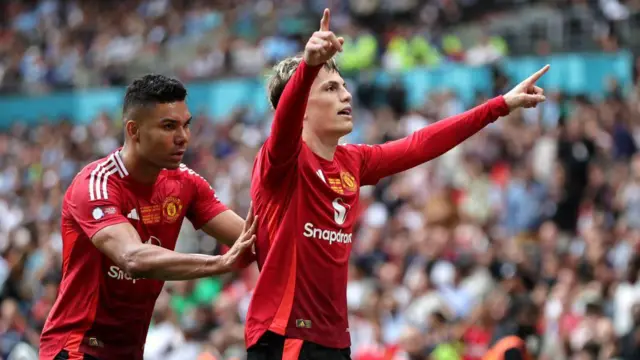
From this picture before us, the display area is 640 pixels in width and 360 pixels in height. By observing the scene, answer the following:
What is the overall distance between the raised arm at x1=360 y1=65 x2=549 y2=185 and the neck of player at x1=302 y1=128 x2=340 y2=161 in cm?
36

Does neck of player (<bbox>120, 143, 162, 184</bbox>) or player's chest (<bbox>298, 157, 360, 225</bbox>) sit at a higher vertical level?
neck of player (<bbox>120, 143, 162, 184</bbox>)

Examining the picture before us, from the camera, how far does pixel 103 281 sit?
272 inches

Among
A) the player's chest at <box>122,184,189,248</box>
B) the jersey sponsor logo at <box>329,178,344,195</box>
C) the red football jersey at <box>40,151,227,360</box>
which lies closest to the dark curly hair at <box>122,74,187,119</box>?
the red football jersey at <box>40,151,227,360</box>

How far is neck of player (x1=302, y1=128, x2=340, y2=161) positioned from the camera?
666 cm

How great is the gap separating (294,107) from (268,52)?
14.9m

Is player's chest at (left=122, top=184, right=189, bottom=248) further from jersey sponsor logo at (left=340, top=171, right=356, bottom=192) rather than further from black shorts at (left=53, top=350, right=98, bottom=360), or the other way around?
jersey sponsor logo at (left=340, top=171, right=356, bottom=192)

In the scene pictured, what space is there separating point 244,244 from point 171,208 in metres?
0.86

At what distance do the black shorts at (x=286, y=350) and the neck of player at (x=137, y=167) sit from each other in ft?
3.91

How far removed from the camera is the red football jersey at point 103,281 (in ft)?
22.6

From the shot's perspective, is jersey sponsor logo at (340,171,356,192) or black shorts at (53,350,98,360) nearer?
jersey sponsor logo at (340,171,356,192)

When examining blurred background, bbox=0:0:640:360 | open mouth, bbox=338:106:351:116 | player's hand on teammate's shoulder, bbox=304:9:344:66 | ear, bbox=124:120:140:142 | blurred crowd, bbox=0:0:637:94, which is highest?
player's hand on teammate's shoulder, bbox=304:9:344:66

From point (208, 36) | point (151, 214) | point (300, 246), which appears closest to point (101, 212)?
point (151, 214)

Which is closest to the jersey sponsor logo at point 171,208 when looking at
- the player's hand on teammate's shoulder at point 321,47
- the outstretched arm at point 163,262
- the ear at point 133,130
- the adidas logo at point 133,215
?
the adidas logo at point 133,215

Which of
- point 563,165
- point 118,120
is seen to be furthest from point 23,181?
point 563,165
